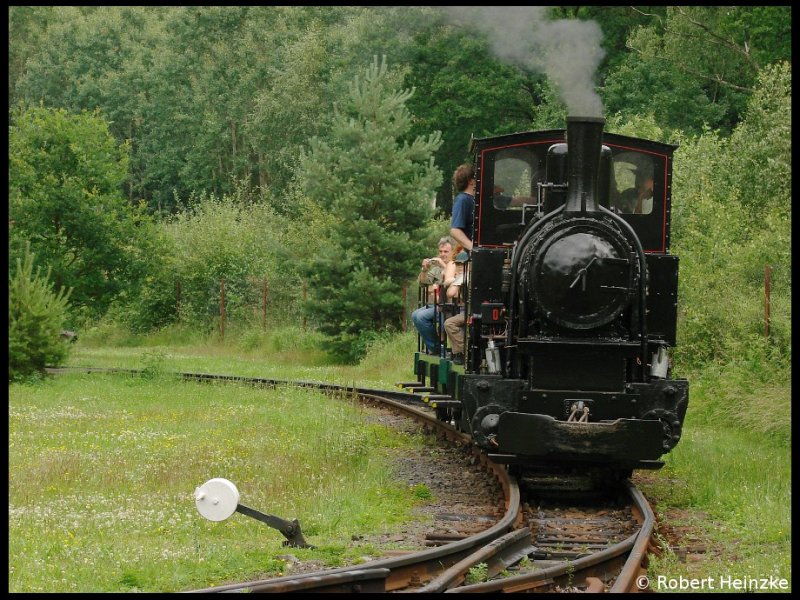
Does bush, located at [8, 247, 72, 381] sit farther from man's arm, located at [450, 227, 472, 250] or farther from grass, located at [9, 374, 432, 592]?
man's arm, located at [450, 227, 472, 250]

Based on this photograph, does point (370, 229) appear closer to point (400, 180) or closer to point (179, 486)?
point (400, 180)

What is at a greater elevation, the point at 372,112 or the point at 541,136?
the point at 372,112

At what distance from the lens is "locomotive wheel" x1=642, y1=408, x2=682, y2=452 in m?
9.35

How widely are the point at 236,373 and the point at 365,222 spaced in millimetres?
4567

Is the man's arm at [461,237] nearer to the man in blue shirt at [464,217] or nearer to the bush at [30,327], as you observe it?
the man in blue shirt at [464,217]

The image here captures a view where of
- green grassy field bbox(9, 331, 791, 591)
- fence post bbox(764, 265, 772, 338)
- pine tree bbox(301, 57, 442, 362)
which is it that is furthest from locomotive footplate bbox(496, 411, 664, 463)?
pine tree bbox(301, 57, 442, 362)

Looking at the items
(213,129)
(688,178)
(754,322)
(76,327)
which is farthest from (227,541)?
(213,129)

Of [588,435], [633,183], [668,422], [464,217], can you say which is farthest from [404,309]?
[588,435]

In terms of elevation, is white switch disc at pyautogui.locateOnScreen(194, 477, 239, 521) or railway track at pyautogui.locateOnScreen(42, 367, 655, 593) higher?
white switch disc at pyautogui.locateOnScreen(194, 477, 239, 521)

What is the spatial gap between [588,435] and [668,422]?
758 mm

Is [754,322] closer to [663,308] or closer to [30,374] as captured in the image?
[663,308]

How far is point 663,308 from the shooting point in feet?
33.4

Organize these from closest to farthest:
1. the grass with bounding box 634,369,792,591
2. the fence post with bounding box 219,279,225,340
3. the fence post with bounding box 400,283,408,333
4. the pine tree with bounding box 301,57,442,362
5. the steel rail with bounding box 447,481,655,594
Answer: the steel rail with bounding box 447,481,655,594
the grass with bounding box 634,369,792,591
the pine tree with bounding box 301,57,442,362
the fence post with bounding box 400,283,408,333
the fence post with bounding box 219,279,225,340

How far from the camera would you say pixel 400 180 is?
86.2ft
